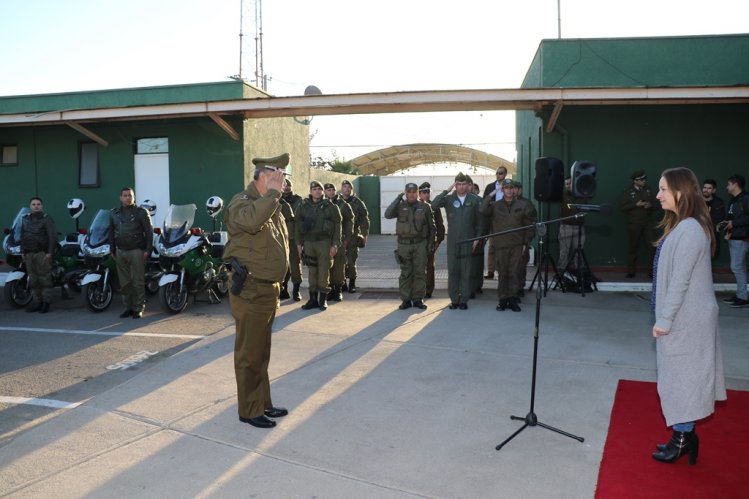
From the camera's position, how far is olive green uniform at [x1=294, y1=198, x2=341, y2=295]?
29.5 feet

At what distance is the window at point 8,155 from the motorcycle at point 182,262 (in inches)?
313

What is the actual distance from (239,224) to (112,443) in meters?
1.73

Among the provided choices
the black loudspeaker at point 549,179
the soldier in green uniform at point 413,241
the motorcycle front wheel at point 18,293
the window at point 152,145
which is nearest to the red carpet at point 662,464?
the black loudspeaker at point 549,179

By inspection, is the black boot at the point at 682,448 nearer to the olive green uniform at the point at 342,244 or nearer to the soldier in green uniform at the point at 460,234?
the soldier in green uniform at the point at 460,234

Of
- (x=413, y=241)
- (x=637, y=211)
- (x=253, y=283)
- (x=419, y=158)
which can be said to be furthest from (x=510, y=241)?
(x=419, y=158)

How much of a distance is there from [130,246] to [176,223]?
0.83 metres

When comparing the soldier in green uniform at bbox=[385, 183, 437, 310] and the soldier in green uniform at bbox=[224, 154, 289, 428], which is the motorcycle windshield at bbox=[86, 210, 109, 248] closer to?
the soldier in green uniform at bbox=[385, 183, 437, 310]

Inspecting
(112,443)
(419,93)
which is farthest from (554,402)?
(419,93)

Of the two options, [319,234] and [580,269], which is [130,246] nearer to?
[319,234]

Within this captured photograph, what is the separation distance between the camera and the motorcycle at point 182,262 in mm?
8734

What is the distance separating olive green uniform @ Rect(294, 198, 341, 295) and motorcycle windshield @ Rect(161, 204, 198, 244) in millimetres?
1647

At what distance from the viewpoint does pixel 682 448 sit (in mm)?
3844

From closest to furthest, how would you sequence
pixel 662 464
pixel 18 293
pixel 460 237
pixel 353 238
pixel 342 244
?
pixel 662 464, pixel 460 237, pixel 18 293, pixel 342 244, pixel 353 238

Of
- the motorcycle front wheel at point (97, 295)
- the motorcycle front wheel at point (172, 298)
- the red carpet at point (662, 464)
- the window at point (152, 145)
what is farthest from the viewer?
the window at point (152, 145)
